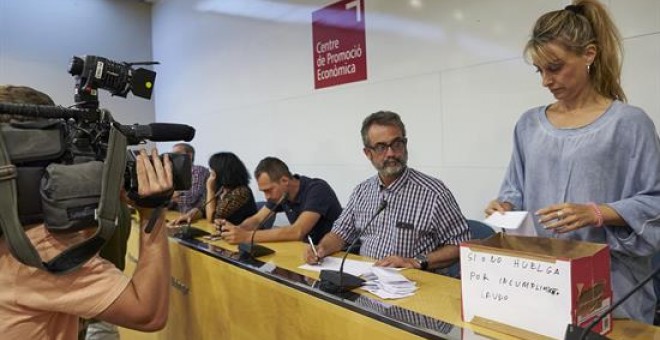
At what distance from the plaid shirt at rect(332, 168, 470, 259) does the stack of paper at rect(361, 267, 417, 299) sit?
17.2 inches

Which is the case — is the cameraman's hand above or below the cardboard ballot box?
above

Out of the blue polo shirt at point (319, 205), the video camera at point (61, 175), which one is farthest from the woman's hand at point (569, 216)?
the blue polo shirt at point (319, 205)

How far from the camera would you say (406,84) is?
2.78 metres

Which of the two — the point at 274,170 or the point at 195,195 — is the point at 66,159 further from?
the point at 195,195

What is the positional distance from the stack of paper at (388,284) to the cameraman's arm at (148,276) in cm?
54

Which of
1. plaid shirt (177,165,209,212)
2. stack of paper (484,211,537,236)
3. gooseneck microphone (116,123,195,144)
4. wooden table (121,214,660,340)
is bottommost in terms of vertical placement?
wooden table (121,214,660,340)

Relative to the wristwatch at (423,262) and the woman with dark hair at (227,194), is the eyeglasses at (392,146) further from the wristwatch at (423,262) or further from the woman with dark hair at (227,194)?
the woman with dark hair at (227,194)

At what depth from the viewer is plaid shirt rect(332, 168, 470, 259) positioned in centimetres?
181

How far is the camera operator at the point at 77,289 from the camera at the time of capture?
2.63 ft

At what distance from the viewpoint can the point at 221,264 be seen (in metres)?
1.67

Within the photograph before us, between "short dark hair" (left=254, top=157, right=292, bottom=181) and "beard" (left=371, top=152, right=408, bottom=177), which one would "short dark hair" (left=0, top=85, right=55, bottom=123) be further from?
"short dark hair" (left=254, top=157, right=292, bottom=181)

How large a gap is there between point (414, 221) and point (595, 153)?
2.75 feet

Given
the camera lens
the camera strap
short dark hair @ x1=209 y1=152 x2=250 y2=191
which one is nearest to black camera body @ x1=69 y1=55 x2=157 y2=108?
the camera lens

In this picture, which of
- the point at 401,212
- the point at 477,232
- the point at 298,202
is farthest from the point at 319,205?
the point at 477,232
